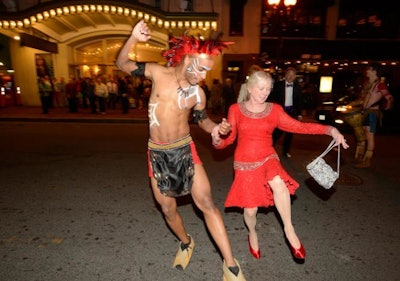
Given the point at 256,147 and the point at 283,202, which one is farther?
the point at 256,147

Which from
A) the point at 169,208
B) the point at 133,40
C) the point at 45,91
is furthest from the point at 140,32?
the point at 45,91

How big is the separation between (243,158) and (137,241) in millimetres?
1609

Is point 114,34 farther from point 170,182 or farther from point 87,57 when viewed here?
point 170,182

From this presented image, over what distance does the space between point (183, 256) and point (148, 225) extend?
0.98 metres

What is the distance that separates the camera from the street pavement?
10.2 ft

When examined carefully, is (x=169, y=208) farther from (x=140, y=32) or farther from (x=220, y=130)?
(x=140, y=32)

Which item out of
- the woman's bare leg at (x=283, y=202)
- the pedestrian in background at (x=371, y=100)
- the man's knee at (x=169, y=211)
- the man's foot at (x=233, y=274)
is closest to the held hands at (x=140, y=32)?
the man's knee at (x=169, y=211)

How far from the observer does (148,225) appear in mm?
4023

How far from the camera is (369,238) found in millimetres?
3717

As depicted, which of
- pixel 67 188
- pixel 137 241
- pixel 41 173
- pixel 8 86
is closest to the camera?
pixel 137 241

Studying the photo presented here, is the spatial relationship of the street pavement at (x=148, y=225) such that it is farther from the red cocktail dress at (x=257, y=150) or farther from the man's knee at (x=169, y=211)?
the red cocktail dress at (x=257, y=150)

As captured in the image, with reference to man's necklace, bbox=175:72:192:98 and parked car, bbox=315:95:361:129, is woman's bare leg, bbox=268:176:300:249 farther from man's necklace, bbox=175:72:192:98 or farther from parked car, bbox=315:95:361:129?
parked car, bbox=315:95:361:129

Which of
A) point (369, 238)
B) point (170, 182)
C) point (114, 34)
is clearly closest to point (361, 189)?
point (369, 238)

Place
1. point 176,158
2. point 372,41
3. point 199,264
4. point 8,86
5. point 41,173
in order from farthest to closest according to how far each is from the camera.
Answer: point 372,41, point 8,86, point 41,173, point 199,264, point 176,158
